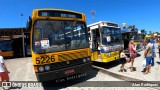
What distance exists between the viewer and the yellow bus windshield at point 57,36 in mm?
7424

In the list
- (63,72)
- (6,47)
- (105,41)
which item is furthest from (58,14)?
(6,47)

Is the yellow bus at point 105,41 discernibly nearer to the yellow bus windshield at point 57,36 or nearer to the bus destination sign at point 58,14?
the yellow bus windshield at point 57,36

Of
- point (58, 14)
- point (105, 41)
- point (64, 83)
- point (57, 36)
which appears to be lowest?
point (64, 83)

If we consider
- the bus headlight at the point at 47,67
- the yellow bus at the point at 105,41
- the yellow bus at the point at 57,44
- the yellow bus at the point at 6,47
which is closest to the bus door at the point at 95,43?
the yellow bus at the point at 105,41

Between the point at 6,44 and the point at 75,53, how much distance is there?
23001mm

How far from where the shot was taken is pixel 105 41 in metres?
11.1

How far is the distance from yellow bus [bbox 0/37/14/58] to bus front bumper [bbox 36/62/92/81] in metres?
22.8

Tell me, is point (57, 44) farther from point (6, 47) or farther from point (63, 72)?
point (6, 47)

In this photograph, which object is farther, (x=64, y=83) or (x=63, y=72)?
(x=64, y=83)

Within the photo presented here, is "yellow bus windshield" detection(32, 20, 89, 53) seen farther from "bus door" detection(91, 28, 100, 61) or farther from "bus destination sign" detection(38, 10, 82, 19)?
"bus door" detection(91, 28, 100, 61)

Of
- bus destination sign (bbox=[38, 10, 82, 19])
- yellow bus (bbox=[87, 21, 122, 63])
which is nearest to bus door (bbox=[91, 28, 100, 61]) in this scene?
yellow bus (bbox=[87, 21, 122, 63])

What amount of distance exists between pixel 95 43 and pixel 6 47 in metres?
20.2

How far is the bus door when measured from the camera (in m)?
11.8

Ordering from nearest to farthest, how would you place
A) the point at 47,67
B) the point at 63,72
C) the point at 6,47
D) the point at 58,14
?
the point at 47,67, the point at 63,72, the point at 58,14, the point at 6,47
